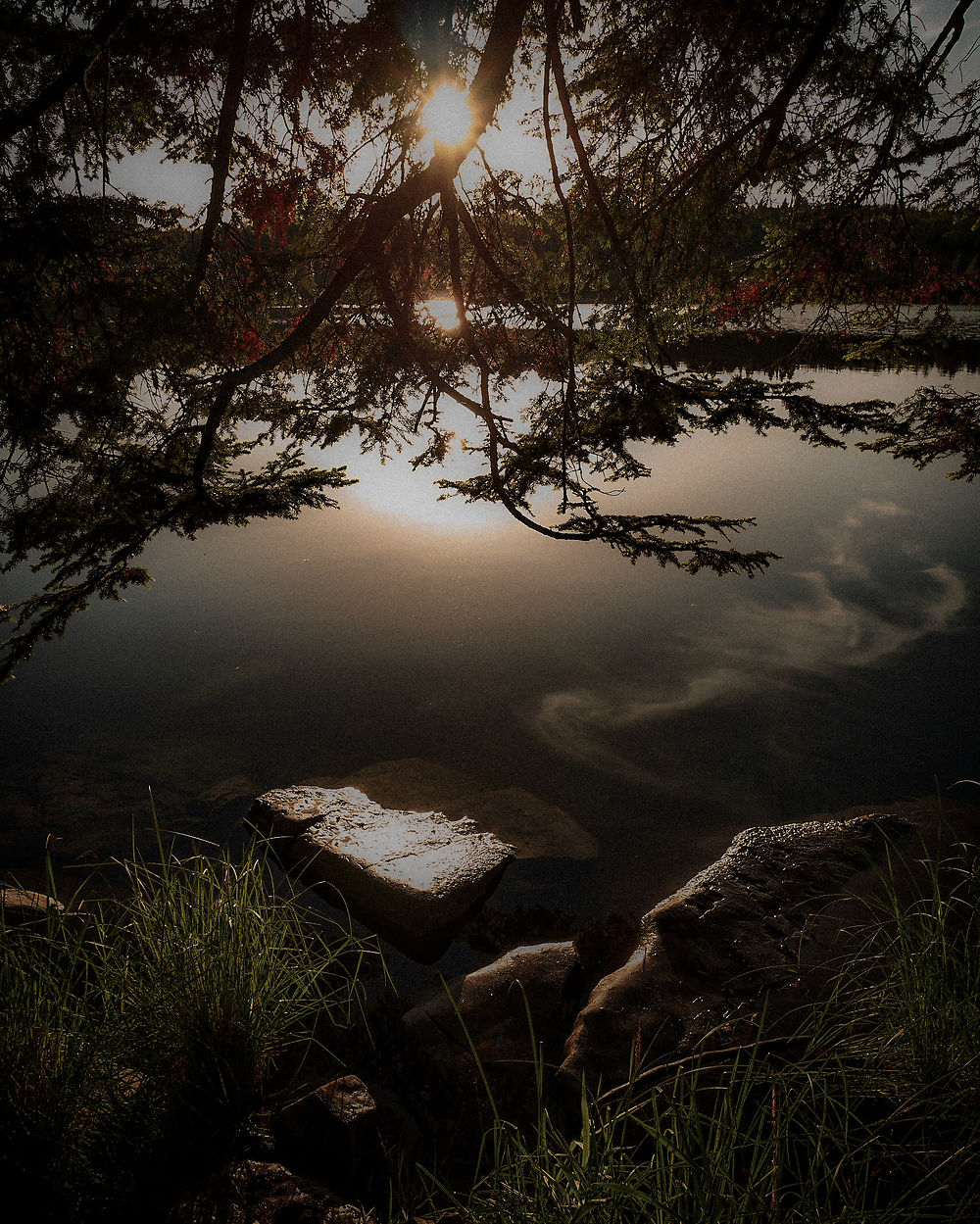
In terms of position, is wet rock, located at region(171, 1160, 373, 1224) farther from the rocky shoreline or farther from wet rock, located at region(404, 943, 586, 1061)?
wet rock, located at region(404, 943, 586, 1061)

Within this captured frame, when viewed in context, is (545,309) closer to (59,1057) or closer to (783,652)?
(783,652)

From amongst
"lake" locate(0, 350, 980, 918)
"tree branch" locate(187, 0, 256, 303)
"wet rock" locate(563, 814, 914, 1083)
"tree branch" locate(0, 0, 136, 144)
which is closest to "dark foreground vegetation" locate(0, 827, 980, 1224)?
"wet rock" locate(563, 814, 914, 1083)

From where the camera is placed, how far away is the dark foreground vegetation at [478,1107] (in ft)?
4.39

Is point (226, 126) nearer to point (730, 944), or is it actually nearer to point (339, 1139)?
point (339, 1139)

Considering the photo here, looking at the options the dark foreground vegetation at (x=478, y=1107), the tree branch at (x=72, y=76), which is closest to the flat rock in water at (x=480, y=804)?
the dark foreground vegetation at (x=478, y=1107)

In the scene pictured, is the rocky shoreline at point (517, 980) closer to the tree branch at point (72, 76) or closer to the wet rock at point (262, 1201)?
the wet rock at point (262, 1201)

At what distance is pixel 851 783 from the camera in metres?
4.52

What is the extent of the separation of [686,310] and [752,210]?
2.83 feet

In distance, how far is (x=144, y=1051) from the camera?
187 cm

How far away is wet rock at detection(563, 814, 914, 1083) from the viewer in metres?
2.50

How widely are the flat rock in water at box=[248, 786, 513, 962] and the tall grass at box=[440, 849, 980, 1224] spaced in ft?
3.92

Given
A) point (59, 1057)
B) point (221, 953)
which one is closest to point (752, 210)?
point (221, 953)

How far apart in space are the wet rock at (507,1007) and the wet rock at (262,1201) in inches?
41.2

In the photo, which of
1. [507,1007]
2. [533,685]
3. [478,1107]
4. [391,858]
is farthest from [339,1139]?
[533,685]
